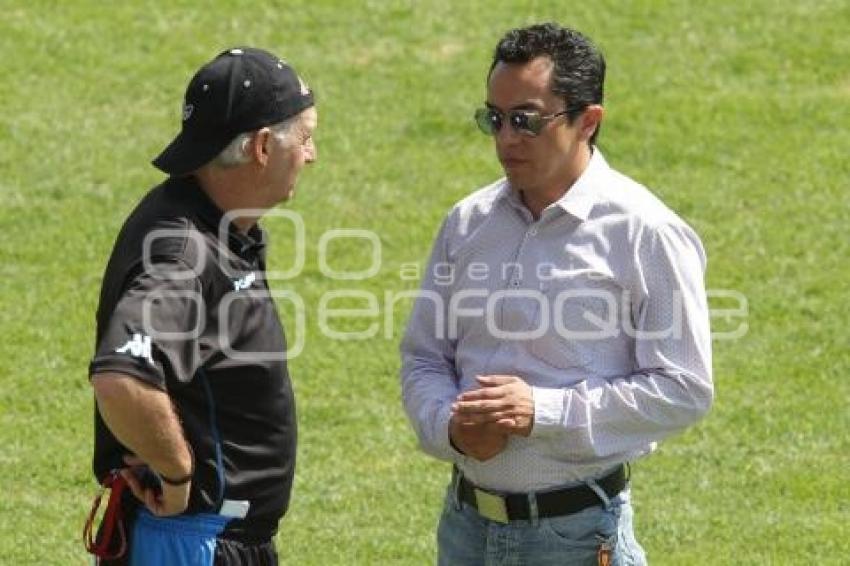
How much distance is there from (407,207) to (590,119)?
18.1 ft

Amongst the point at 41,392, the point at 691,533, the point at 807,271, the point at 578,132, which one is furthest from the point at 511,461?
the point at 807,271

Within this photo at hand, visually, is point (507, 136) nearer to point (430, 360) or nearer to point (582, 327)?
point (582, 327)

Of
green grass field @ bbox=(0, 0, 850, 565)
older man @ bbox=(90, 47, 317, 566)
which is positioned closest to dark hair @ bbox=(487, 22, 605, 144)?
older man @ bbox=(90, 47, 317, 566)

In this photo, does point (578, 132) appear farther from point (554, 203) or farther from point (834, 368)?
point (834, 368)

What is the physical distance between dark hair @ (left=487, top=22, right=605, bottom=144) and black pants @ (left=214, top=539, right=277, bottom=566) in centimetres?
141

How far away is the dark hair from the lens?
5.75m

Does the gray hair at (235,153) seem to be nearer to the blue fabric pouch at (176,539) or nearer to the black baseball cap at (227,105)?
the black baseball cap at (227,105)

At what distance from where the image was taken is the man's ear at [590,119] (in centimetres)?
580

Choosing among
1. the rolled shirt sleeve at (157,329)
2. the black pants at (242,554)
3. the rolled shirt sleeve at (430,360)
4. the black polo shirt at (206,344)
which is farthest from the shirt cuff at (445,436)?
the rolled shirt sleeve at (157,329)

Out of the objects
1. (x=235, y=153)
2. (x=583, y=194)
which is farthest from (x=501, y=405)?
(x=235, y=153)

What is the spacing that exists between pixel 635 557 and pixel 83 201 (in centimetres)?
614

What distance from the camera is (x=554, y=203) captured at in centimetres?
574

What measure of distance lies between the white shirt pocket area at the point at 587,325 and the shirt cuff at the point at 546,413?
0.47 feet

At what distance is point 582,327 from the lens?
567 centimetres
